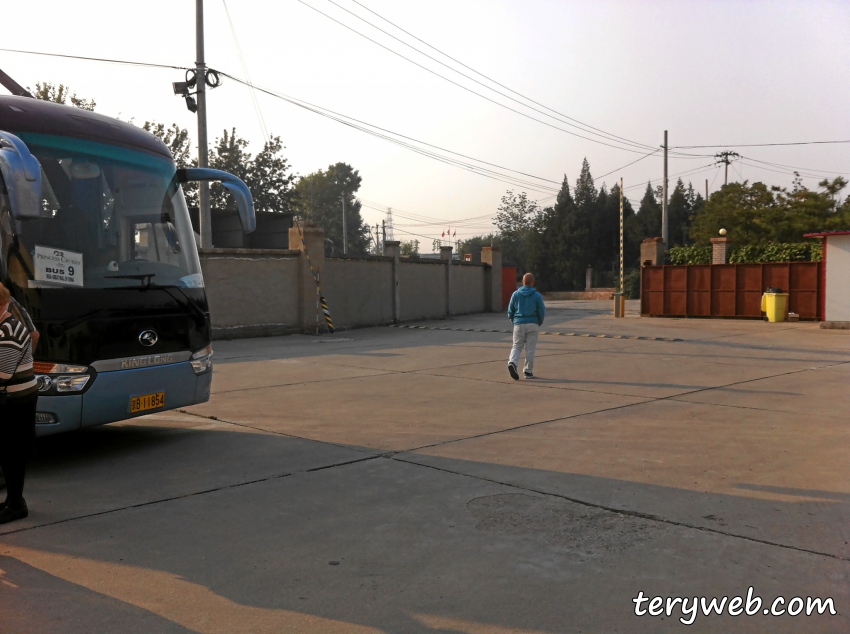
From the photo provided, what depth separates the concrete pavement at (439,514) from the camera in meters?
3.83

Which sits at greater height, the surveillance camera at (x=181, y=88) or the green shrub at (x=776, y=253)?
the surveillance camera at (x=181, y=88)

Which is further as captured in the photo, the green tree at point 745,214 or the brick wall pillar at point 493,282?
the green tree at point 745,214

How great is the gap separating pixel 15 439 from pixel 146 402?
6.14 ft

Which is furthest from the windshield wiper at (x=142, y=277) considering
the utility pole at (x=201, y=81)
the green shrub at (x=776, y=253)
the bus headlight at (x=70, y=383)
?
the green shrub at (x=776, y=253)

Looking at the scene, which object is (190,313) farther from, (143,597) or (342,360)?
(342,360)

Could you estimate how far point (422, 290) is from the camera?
29.7m

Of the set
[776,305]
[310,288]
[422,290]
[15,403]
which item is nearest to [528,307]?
[15,403]

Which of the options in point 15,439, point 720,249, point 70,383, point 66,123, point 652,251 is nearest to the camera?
point 15,439

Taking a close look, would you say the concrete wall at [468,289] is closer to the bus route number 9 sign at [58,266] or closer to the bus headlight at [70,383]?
the bus route number 9 sign at [58,266]

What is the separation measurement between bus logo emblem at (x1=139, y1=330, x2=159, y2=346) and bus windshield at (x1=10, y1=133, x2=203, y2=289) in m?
0.47

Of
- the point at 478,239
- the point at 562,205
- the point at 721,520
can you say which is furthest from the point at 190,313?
the point at 478,239

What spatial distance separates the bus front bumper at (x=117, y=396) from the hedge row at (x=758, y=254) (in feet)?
84.6

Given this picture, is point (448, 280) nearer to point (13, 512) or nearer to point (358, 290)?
point (358, 290)

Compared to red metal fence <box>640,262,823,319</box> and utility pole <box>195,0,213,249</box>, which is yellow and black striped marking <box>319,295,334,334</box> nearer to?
utility pole <box>195,0,213,249</box>
